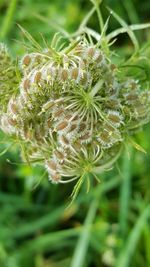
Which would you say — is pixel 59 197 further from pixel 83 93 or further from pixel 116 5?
pixel 83 93

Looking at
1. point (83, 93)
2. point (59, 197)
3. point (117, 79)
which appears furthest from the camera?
point (59, 197)

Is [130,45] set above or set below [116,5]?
below

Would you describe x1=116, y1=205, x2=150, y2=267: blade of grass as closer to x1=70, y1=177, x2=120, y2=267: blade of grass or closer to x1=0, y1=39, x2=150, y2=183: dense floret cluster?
x1=70, y1=177, x2=120, y2=267: blade of grass

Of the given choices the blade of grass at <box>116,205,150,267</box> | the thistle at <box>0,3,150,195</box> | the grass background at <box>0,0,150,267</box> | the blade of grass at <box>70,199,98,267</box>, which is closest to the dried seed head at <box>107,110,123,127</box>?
the thistle at <box>0,3,150,195</box>

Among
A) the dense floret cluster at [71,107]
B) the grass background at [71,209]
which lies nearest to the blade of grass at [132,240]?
the grass background at [71,209]

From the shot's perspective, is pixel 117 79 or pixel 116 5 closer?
pixel 117 79

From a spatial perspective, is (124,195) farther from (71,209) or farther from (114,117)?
(114,117)

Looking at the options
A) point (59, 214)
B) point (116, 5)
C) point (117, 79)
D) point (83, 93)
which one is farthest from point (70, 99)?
point (116, 5)

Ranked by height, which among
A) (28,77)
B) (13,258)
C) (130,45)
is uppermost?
(130,45)

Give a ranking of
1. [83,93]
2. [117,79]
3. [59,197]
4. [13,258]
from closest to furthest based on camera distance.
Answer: [83,93] < [117,79] < [13,258] < [59,197]
